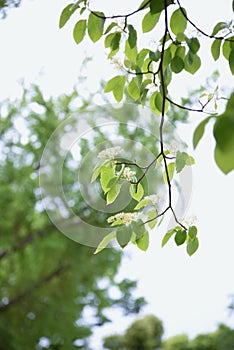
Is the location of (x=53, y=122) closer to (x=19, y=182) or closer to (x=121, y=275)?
(x=19, y=182)

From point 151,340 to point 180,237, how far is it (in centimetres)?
353

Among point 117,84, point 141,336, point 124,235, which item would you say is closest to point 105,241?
point 124,235

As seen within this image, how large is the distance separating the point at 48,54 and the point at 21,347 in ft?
5.69

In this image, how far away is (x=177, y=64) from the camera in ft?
1.60

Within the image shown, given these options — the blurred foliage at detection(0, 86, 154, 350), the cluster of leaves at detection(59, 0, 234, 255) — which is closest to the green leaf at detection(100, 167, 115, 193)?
the cluster of leaves at detection(59, 0, 234, 255)

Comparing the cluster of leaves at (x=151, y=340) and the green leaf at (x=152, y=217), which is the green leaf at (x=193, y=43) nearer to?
the green leaf at (x=152, y=217)

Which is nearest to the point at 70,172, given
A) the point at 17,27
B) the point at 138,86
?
the point at 17,27

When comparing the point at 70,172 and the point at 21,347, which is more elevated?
the point at 70,172

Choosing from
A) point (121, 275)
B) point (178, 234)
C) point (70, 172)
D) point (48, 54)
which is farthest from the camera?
point (121, 275)

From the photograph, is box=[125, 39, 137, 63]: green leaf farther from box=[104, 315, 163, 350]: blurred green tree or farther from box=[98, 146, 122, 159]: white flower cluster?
box=[104, 315, 163, 350]: blurred green tree

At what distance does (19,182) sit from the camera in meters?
3.46

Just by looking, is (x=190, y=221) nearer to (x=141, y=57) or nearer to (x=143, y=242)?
(x=143, y=242)

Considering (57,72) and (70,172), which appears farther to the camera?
(57,72)

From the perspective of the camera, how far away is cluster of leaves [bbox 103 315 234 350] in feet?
Answer: 12.4
